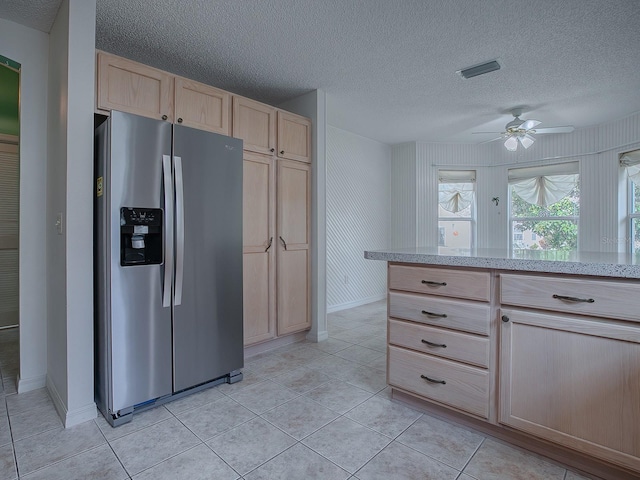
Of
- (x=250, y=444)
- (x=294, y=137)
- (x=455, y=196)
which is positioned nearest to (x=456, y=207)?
(x=455, y=196)

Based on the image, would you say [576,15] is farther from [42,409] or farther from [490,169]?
[42,409]

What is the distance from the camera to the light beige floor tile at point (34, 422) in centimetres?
177

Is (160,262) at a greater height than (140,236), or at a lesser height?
lesser

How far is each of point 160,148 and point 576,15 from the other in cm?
278

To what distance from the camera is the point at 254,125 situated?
2875 mm

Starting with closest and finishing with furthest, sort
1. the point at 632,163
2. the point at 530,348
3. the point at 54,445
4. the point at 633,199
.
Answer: the point at 530,348 < the point at 54,445 < the point at 632,163 < the point at 633,199

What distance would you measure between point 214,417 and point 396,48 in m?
→ 2.86

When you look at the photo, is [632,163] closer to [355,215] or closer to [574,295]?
[355,215]

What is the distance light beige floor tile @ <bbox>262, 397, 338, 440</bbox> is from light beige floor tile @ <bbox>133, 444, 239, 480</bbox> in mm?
389

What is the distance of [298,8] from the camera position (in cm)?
208

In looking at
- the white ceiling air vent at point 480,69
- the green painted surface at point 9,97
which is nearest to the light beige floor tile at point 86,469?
the green painted surface at point 9,97

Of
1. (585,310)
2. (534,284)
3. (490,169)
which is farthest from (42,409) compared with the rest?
(490,169)

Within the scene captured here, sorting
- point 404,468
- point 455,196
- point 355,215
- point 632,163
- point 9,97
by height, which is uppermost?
point 9,97

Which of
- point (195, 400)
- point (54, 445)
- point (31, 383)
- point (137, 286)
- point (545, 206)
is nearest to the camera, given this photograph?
point (54, 445)
